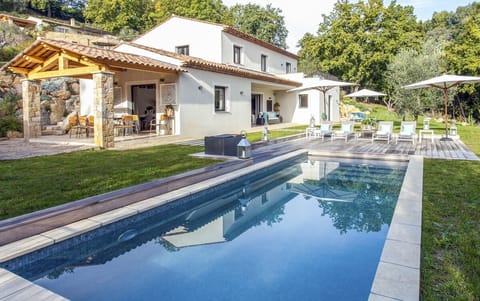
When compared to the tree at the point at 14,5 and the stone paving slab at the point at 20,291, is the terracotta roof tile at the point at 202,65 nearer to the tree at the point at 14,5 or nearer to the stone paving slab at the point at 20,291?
the stone paving slab at the point at 20,291

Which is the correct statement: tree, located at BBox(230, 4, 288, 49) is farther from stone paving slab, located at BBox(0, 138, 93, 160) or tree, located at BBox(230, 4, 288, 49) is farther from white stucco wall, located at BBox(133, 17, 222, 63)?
stone paving slab, located at BBox(0, 138, 93, 160)

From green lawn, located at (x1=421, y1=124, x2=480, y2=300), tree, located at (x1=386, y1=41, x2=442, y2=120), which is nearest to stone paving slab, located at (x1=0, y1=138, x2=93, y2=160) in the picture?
green lawn, located at (x1=421, y1=124, x2=480, y2=300)

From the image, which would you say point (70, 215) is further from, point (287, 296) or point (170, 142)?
point (170, 142)

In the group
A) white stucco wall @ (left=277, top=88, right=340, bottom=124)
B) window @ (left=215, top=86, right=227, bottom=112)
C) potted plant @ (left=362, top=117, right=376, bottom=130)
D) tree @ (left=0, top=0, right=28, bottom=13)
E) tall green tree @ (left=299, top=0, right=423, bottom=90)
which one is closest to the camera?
potted plant @ (left=362, top=117, right=376, bottom=130)

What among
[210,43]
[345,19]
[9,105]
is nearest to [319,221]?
[210,43]

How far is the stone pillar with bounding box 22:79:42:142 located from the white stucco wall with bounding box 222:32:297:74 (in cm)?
1020

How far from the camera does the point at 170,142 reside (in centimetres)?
1348

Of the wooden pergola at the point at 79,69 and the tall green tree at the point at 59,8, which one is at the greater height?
the tall green tree at the point at 59,8

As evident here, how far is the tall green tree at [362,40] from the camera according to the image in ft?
115

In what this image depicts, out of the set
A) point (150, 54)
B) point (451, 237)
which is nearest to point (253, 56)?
point (150, 54)

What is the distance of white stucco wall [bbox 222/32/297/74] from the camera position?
2022cm

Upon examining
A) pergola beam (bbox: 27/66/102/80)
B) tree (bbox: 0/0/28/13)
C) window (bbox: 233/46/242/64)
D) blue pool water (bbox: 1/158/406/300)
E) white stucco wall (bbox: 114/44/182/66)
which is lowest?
blue pool water (bbox: 1/158/406/300)

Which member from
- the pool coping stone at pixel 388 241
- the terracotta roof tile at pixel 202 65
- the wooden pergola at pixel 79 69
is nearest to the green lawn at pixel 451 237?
the pool coping stone at pixel 388 241

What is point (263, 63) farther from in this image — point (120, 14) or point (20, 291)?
point (120, 14)
